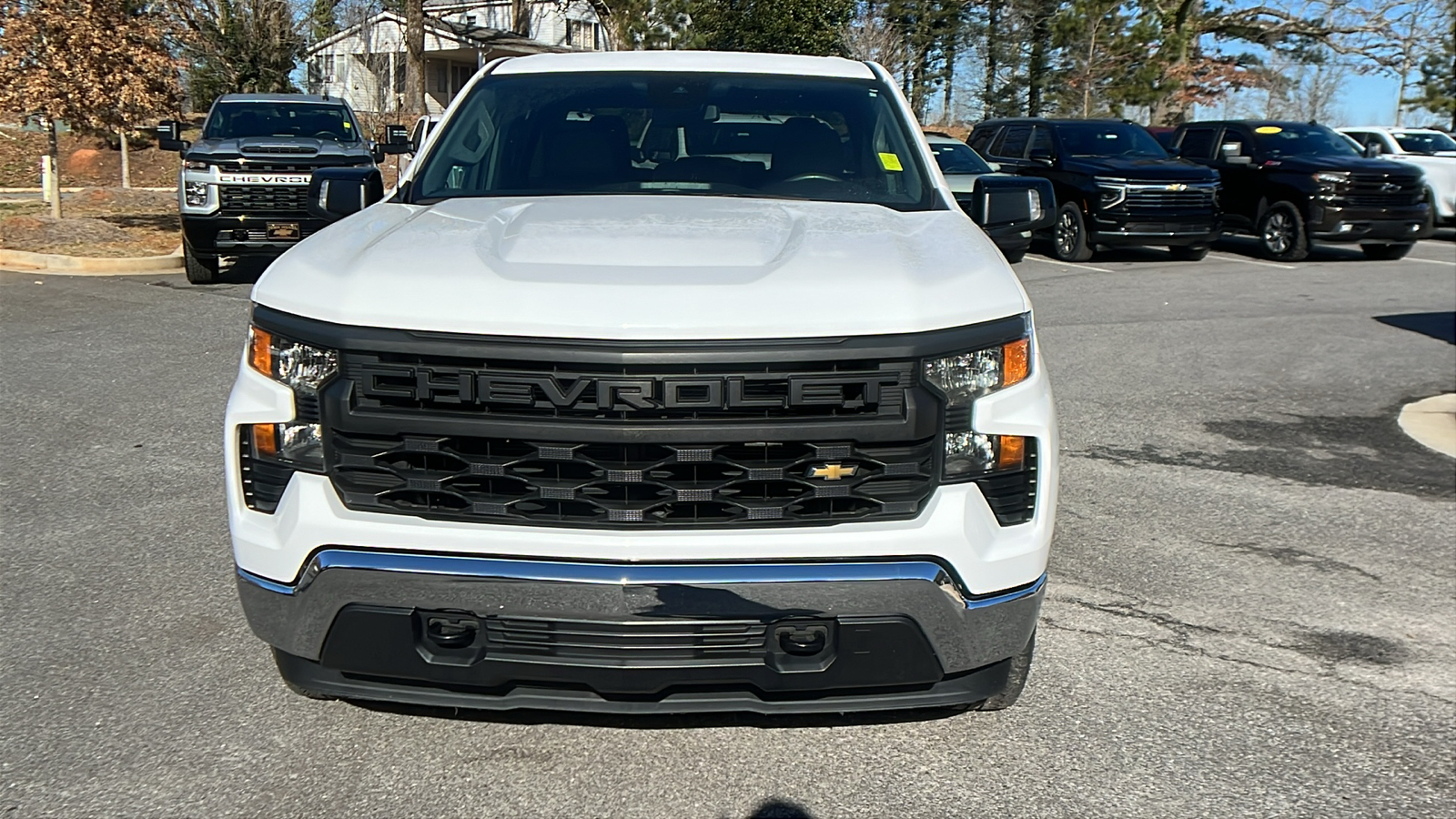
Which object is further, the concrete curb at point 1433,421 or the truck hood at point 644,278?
the concrete curb at point 1433,421

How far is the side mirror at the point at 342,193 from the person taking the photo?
4.68 metres

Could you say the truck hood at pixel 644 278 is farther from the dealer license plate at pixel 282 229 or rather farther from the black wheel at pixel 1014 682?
the dealer license plate at pixel 282 229

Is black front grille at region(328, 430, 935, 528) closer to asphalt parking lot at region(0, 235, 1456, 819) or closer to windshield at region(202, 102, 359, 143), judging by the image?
asphalt parking lot at region(0, 235, 1456, 819)

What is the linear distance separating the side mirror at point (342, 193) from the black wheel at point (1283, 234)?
1514 centimetres

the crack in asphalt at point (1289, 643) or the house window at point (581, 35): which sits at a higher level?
the house window at point (581, 35)

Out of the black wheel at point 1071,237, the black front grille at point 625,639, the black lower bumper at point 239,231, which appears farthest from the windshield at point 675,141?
the black wheel at point 1071,237

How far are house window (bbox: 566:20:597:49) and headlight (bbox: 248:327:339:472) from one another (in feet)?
152

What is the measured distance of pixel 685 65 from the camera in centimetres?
496

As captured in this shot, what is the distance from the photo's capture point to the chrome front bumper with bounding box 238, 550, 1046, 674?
2844mm

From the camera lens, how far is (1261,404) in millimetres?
8273

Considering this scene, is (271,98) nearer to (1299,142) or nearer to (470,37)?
(1299,142)

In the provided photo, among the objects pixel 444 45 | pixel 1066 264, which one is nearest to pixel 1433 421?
pixel 1066 264

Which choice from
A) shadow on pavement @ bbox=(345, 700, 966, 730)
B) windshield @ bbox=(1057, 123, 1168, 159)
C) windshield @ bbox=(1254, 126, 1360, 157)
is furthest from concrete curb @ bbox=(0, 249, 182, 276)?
windshield @ bbox=(1254, 126, 1360, 157)

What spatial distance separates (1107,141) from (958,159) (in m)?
2.08
